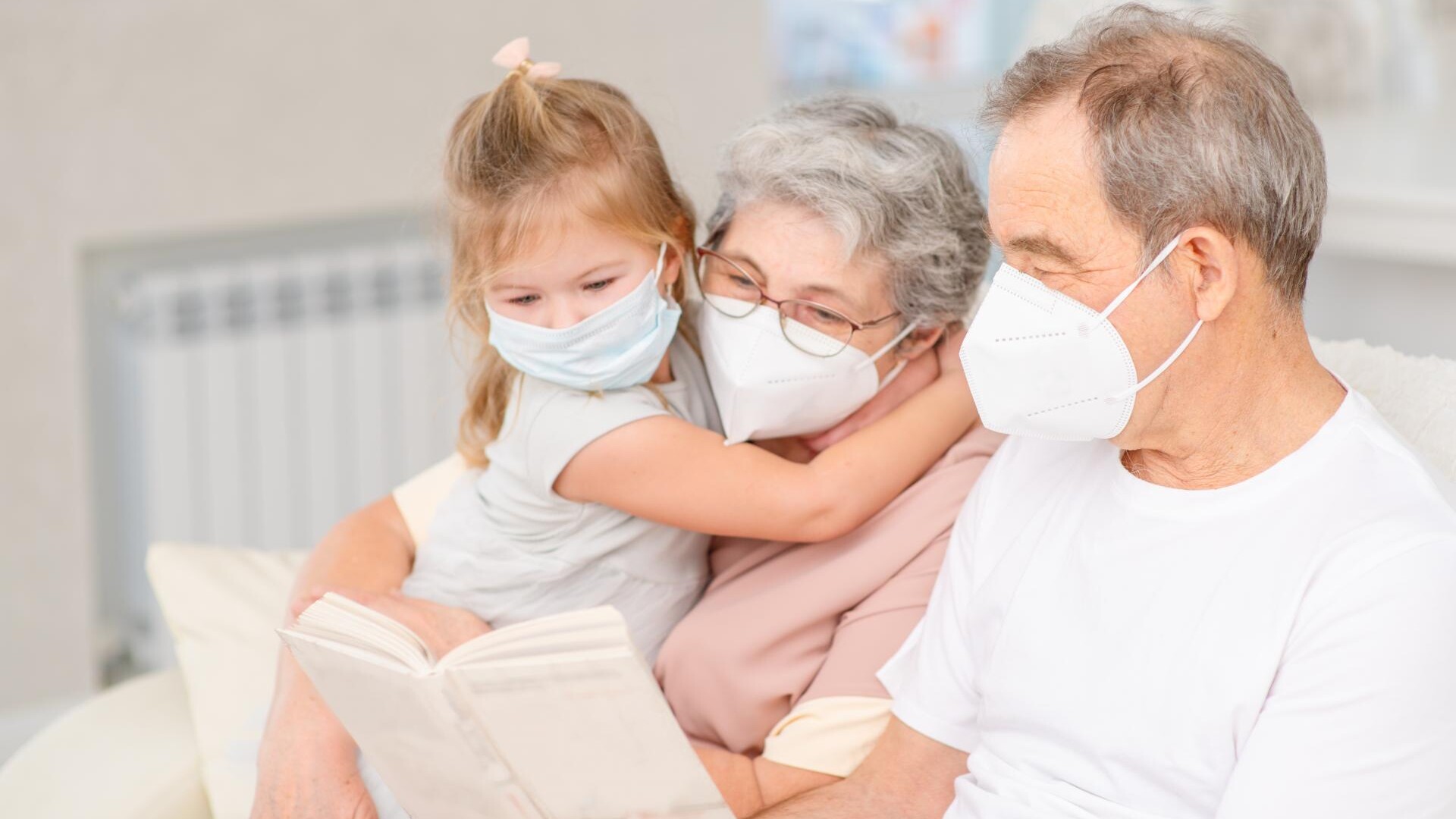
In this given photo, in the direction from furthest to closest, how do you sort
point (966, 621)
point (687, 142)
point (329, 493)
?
1. point (687, 142)
2. point (329, 493)
3. point (966, 621)

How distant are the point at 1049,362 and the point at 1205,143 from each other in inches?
9.0

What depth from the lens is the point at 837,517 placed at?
5.36ft

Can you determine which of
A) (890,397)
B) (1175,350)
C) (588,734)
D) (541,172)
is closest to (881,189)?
(890,397)

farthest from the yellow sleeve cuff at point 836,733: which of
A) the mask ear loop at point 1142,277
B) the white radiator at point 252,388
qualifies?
the white radiator at point 252,388

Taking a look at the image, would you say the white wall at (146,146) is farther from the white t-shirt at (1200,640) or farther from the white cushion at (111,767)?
the white t-shirt at (1200,640)

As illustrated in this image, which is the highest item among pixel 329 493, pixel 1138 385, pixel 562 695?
pixel 1138 385

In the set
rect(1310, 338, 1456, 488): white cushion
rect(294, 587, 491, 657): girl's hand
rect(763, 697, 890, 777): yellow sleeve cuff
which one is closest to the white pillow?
rect(294, 587, 491, 657): girl's hand

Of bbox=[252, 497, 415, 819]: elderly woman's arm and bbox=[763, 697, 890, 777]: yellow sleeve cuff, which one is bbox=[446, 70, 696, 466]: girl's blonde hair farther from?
bbox=[763, 697, 890, 777]: yellow sleeve cuff

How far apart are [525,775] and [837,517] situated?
0.48 meters

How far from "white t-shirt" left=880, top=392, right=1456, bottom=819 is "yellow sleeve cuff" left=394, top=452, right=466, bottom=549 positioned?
0.76 meters

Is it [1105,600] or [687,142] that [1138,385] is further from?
[687,142]

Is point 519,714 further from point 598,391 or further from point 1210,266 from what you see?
point 1210,266

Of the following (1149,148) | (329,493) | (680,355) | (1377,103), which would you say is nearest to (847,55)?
(1377,103)

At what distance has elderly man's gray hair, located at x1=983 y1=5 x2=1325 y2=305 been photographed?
1.21 metres
